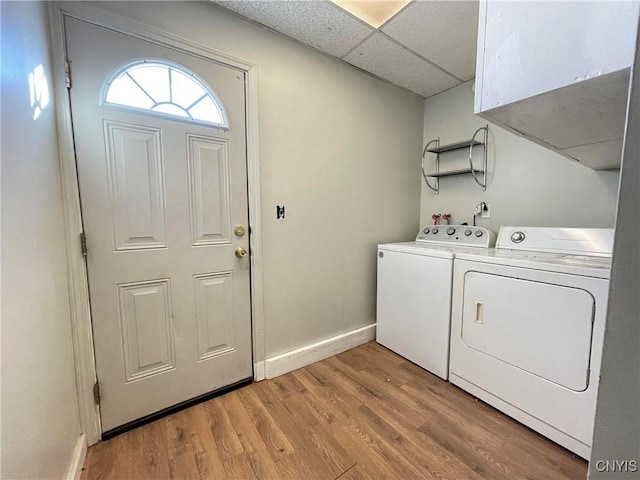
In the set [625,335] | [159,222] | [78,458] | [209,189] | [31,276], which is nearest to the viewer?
[625,335]

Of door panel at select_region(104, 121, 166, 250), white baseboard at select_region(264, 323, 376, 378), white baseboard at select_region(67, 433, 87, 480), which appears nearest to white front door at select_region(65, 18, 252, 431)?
door panel at select_region(104, 121, 166, 250)

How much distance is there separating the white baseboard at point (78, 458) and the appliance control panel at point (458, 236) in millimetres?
2491

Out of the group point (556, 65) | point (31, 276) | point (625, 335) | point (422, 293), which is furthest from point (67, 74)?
point (422, 293)

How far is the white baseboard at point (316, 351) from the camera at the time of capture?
1.81 meters

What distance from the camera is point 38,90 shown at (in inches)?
37.0

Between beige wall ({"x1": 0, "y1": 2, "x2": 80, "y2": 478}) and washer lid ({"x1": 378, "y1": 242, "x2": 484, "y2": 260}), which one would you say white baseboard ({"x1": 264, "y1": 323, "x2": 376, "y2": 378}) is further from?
beige wall ({"x1": 0, "y1": 2, "x2": 80, "y2": 478})

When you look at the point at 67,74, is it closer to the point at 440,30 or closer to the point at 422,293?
the point at 440,30

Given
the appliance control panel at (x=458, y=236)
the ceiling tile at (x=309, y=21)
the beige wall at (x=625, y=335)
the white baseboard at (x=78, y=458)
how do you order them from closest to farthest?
the beige wall at (x=625, y=335)
the white baseboard at (x=78, y=458)
the ceiling tile at (x=309, y=21)
the appliance control panel at (x=458, y=236)

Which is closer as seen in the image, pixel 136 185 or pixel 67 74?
pixel 67 74

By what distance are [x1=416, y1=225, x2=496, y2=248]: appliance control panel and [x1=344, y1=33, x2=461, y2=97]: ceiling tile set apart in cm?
124

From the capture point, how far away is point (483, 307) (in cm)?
152

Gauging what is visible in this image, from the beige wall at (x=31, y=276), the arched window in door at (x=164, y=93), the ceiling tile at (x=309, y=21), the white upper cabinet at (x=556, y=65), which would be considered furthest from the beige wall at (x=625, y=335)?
the arched window in door at (x=164, y=93)

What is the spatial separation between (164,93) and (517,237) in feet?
7.80

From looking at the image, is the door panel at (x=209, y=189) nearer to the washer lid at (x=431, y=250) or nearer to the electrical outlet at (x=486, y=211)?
the washer lid at (x=431, y=250)
